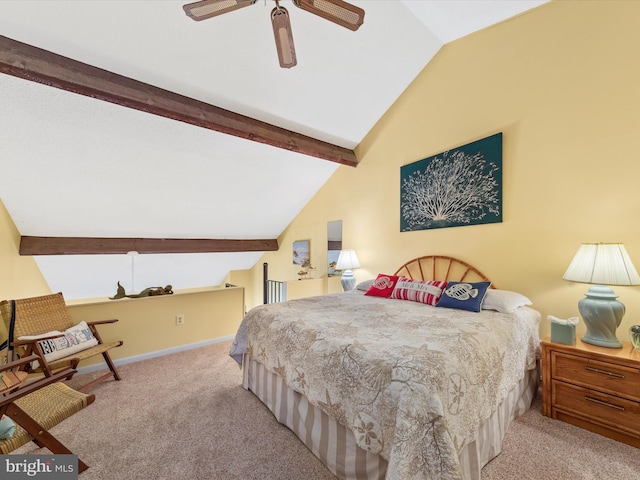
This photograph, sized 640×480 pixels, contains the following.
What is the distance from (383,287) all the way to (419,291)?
0.43m

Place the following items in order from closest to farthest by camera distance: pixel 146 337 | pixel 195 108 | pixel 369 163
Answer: pixel 195 108
pixel 146 337
pixel 369 163

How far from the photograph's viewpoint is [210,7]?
1586 mm

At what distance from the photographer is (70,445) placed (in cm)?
175

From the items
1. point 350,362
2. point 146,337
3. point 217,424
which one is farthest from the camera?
point 146,337

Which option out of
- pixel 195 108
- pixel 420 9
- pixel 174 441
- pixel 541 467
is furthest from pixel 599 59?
pixel 174 441

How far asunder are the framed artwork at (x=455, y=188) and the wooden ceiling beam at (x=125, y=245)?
3366 millimetres

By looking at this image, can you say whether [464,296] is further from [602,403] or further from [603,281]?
[602,403]

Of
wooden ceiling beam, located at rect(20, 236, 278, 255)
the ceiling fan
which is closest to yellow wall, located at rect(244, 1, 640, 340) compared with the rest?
the ceiling fan

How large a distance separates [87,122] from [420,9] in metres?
3.35

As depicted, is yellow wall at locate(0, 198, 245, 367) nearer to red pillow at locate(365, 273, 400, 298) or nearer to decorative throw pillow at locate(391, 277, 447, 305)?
red pillow at locate(365, 273, 400, 298)

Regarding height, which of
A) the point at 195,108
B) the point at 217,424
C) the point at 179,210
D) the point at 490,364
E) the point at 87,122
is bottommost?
the point at 217,424

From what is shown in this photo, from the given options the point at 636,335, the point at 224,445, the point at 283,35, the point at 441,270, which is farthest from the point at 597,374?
the point at 283,35

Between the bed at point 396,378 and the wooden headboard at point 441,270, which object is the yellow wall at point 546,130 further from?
the bed at point 396,378

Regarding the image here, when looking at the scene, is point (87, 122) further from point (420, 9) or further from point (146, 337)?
point (420, 9)
